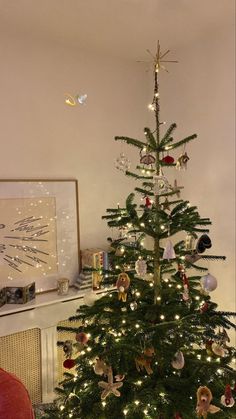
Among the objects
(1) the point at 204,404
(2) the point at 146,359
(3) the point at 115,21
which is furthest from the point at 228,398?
(3) the point at 115,21

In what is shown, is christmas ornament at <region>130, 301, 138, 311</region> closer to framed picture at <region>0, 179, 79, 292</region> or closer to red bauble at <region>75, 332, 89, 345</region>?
red bauble at <region>75, 332, 89, 345</region>

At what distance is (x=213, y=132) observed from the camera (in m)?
2.72

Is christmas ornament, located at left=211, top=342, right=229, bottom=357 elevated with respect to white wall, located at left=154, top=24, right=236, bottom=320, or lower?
lower

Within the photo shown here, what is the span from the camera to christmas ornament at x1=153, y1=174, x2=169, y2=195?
66.4 inches

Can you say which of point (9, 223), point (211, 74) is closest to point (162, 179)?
point (9, 223)

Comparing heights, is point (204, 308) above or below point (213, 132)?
below

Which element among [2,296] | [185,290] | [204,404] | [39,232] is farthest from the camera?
[39,232]

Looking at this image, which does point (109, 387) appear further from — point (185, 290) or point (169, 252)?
point (169, 252)

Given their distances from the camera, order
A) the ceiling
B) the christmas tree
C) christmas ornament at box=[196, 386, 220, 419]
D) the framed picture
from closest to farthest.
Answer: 1. christmas ornament at box=[196, 386, 220, 419]
2. the christmas tree
3. the ceiling
4. the framed picture

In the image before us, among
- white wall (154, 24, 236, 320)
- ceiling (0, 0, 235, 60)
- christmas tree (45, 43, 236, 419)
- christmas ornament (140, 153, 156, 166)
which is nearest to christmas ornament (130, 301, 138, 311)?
christmas tree (45, 43, 236, 419)

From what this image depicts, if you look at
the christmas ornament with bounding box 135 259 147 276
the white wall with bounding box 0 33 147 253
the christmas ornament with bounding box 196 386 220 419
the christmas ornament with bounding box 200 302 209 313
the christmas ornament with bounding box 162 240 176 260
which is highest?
the white wall with bounding box 0 33 147 253

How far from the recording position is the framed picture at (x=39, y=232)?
2463 millimetres

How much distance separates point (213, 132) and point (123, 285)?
155 centimetres

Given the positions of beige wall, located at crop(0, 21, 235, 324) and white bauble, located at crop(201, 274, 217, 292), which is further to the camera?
beige wall, located at crop(0, 21, 235, 324)
